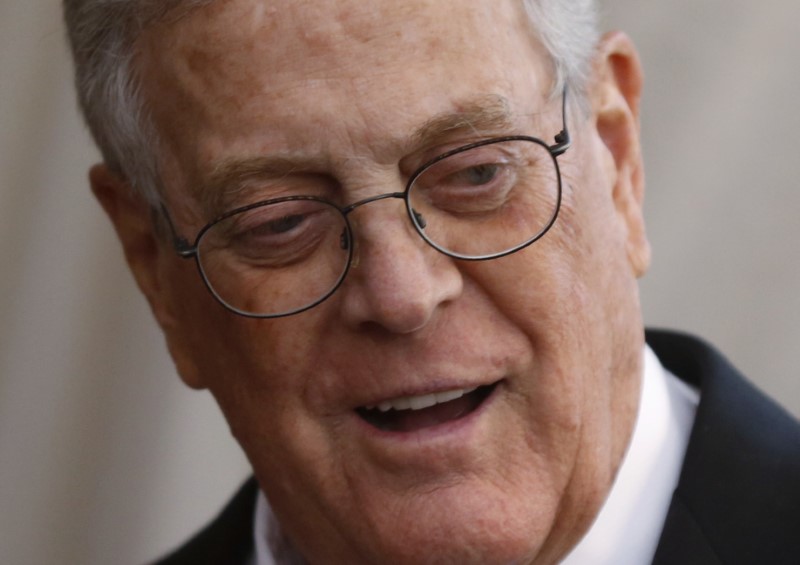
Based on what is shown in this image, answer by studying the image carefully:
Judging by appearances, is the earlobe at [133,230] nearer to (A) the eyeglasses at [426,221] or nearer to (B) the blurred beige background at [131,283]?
(A) the eyeglasses at [426,221]

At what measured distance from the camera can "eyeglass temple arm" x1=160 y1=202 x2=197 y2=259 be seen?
228cm

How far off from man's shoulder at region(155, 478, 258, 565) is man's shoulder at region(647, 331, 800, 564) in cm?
111

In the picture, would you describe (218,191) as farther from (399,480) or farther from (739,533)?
(739,533)

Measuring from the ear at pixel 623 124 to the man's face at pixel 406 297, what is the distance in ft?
0.43

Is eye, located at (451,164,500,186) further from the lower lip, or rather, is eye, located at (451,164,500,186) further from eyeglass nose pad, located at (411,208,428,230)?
the lower lip

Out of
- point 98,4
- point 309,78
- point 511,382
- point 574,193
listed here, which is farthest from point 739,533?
point 98,4

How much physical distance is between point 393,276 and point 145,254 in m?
0.83

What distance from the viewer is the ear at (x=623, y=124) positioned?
2.41 meters

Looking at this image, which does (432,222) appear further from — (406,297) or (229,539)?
(229,539)

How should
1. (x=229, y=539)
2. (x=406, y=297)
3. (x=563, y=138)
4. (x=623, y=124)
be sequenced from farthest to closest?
(x=229, y=539)
(x=623, y=124)
(x=563, y=138)
(x=406, y=297)

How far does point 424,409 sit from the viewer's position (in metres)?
2.18

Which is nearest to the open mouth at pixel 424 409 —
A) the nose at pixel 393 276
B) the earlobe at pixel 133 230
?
the nose at pixel 393 276

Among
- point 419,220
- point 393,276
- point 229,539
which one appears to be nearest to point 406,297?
point 393,276

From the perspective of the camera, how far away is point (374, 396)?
2.11m
